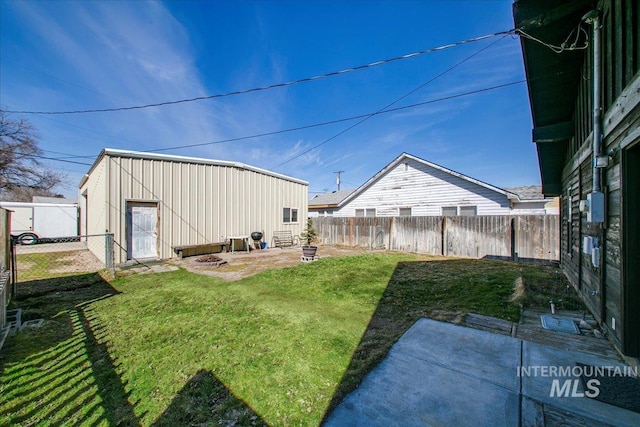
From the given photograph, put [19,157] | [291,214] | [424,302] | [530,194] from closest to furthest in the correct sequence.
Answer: [424,302], [530,194], [291,214], [19,157]

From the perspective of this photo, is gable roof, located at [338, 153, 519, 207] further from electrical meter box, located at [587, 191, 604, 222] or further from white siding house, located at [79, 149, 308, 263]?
electrical meter box, located at [587, 191, 604, 222]

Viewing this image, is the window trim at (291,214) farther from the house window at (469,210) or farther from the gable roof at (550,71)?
the gable roof at (550,71)

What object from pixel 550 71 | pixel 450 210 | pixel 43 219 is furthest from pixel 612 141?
pixel 43 219

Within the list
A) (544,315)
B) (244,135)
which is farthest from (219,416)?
(244,135)

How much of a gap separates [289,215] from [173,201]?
610cm

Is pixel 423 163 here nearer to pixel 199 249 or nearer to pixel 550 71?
pixel 550 71

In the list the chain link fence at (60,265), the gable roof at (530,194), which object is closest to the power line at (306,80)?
the chain link fence at (60,265)

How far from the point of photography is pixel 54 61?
32.6ft

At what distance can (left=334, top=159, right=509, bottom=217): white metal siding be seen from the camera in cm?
1166

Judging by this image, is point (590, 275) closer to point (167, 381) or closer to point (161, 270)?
point (167, 381)

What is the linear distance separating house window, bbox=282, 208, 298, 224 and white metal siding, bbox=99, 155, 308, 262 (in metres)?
0.34

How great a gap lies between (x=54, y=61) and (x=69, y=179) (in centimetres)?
2034

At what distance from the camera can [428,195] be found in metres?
13.2

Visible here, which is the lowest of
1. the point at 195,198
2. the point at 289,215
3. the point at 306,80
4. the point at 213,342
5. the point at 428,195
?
the point at 213,342
